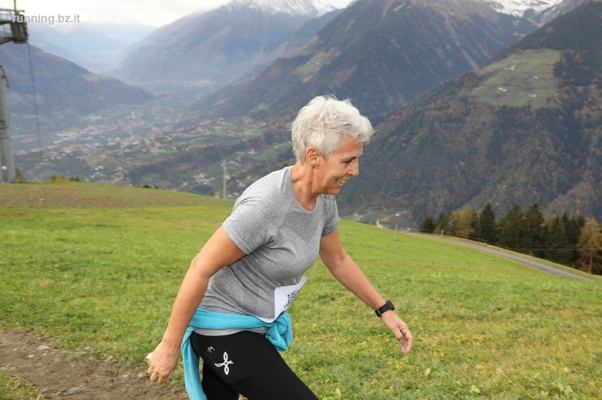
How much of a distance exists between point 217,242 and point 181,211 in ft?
116

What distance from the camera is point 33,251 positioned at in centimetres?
1375

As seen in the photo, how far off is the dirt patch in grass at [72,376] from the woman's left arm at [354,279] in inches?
122

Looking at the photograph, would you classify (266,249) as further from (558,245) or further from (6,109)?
(558,245)

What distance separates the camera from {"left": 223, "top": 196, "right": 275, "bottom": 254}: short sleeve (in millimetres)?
2752

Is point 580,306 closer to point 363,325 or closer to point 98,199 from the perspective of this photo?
point 363,325

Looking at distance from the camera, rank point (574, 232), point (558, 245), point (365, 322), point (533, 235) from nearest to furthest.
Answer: point (365, 322), point (558, 245), point (574, 232), point (533, 235)

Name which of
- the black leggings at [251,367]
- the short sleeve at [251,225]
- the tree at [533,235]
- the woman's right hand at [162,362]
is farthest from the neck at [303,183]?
the tree at [533,235]

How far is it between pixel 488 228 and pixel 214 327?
9978cm

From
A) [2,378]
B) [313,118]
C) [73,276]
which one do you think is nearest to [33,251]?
[73,276]

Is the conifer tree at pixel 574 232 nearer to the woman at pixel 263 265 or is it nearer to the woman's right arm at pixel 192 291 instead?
the woman at pixel 263 265

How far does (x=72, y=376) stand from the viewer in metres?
5.99

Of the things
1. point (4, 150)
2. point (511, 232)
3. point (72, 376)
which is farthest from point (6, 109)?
point (511, 232)

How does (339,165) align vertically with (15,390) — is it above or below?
above

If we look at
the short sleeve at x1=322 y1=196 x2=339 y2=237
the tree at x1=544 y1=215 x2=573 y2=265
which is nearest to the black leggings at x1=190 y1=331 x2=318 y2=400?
the short sleeve at x1=322 y1=196 x2=339 y2=237
